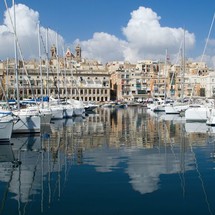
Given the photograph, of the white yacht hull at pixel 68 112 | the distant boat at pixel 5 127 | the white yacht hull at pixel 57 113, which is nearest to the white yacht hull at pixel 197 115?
the white yacht hull at pixel 57 113

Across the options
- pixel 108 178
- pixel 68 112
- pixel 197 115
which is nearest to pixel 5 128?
pixel 108 178

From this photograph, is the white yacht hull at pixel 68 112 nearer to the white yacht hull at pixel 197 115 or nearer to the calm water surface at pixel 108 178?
the white yacht hull at pixel 197 115

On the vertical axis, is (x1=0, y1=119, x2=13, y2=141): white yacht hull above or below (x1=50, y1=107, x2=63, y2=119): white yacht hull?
above

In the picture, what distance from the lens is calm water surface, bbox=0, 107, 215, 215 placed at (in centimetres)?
1000

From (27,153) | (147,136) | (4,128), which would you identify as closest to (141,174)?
(27,153)

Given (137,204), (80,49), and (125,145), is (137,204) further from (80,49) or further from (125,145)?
(80,49)

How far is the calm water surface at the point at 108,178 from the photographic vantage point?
10.0 meters

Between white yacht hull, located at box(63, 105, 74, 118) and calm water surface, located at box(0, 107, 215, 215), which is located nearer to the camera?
calm water surface, located at box(0, 107, 215, 215)

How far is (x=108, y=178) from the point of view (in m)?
13.1

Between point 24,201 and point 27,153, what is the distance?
26.5ft

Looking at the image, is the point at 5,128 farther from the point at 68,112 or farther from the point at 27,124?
the point at 68,112

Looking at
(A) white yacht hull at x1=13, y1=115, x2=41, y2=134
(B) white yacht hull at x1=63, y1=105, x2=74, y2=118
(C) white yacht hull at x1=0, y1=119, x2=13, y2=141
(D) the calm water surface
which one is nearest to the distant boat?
(C) white yacht hull at x1=0, y1=119, x2=13, y2=141

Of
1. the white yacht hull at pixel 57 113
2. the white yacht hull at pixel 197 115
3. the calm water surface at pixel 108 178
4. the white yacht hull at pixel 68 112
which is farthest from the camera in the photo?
the white yacht hull at pixel 68 112

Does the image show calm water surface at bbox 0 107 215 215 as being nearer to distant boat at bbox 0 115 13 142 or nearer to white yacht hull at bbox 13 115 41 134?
distant boat at bbox 0 115 13 142
